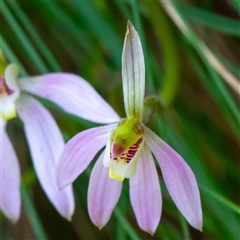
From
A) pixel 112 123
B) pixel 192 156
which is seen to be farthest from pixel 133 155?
pixel 192 156

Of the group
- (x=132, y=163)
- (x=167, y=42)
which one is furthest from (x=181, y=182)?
(x=167, y=42)

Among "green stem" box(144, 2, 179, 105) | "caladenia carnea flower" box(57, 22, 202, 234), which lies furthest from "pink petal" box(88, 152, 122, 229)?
"green stem" box(144, 2, 179, 105)

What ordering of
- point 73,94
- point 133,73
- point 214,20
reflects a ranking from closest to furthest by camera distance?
point 133,73, point 73,94, point 214,20

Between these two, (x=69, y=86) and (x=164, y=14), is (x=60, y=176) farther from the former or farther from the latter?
(x=164, y=14)

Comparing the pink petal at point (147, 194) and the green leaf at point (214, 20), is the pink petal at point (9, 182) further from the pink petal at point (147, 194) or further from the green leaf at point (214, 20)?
the green leaf at point (214, 20)

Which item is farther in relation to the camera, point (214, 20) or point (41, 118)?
point (214, 20)

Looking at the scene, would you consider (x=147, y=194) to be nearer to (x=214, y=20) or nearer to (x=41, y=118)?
(x=41, y=118)
